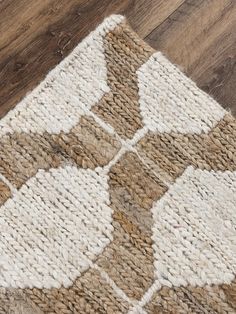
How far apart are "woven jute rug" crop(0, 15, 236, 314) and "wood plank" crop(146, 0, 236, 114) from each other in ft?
0.14

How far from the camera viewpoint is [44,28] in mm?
1086

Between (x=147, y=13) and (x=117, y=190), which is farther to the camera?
(x=147, y=13)

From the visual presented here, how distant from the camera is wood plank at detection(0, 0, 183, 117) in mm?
1062

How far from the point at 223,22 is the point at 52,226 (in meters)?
0.55

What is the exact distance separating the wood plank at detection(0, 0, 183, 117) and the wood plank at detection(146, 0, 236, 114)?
0.10 feet

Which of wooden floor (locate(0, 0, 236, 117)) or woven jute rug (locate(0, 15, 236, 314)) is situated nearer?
woven jute rug (locate(0, 15, 236, 314))

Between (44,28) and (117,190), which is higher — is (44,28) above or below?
above

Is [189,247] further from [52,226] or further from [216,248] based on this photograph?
[52,226]

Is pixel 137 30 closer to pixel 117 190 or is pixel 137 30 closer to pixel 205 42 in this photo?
pixel 205 42

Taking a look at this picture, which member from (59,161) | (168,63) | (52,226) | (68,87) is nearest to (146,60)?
(168,63)

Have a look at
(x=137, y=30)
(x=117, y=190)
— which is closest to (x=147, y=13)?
(x=137, y=30)

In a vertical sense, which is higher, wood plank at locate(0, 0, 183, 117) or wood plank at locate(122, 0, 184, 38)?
wood plank at locate(122, 0, 184, 38)

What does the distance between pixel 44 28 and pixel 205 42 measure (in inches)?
13.0

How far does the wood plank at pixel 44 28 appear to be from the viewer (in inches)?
41.8
